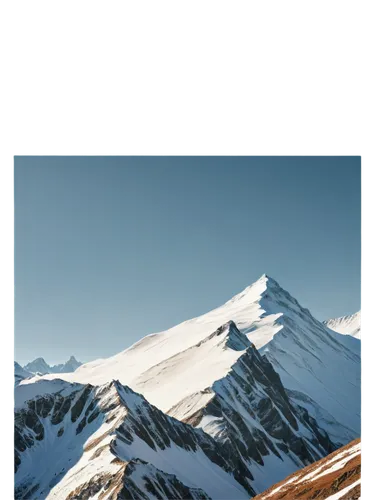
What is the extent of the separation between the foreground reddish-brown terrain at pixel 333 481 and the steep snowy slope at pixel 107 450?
1211 inches

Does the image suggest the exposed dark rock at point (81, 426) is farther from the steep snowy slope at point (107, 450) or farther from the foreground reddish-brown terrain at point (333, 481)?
the foreground reddish-brown terrain at point (333, 481)

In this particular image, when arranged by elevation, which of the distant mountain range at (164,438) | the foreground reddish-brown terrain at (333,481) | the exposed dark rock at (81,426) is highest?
the exposed dark rock at (81,426)

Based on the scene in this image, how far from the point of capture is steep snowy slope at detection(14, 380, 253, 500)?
7775cm

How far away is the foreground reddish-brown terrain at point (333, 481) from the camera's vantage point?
3145 cm

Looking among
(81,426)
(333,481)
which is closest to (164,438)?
(81,426)

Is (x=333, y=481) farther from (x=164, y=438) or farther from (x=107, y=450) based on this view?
(x=164, y=438)

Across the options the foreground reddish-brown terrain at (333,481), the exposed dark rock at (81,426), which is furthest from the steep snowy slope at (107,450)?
the foreground reddish-brown terrain at (333,481)

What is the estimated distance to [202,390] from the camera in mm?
158375

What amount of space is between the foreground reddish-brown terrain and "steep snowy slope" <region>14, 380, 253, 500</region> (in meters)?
30.8

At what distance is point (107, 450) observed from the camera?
90.9 meters

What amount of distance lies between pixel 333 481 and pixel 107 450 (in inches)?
2464
